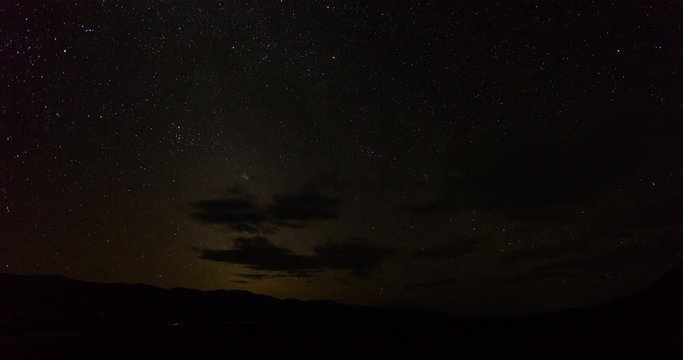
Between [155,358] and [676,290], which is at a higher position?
[676,290]

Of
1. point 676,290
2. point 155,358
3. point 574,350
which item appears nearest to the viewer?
point 155,358

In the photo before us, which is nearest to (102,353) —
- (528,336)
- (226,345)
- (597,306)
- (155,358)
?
(155,358)

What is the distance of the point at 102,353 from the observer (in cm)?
1498

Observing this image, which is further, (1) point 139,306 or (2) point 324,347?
(1) point 139,306

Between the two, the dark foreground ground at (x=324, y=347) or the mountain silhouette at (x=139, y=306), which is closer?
the dark foreground ground at (x=324, y=347)

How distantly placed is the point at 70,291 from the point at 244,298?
80.4 feet

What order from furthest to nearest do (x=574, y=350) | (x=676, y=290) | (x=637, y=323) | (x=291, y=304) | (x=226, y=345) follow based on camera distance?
(x=291, y=304) → (x=676, y=290) → (x=637, y=323) → (x=226, y=345) → (x=574, y=350)

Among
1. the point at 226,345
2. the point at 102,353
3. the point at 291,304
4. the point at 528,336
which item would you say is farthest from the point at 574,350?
the point at 291,304

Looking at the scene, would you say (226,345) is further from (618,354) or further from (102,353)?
(618,354)

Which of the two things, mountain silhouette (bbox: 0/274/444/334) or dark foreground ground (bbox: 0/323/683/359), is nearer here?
dark foreground ground (bbox: 0/323/683/359)

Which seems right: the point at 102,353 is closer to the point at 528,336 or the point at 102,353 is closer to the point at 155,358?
the point at 155,358

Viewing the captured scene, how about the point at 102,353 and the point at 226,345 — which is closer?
the point at 102,353

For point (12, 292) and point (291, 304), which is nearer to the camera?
point (12, 292)

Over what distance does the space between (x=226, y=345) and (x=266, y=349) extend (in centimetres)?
188
